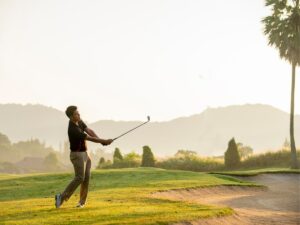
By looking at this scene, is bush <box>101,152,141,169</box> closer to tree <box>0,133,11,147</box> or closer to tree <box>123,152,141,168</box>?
tree <box>123,152,141,168</box>

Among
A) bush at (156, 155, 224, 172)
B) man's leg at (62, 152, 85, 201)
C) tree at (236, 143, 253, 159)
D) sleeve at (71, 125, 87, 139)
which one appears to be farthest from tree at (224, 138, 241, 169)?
sleeve at (71, 125, 87, 139)

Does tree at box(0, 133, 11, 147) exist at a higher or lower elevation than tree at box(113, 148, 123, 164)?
higher

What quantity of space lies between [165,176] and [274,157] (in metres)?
23.8

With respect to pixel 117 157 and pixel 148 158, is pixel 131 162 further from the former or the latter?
pixel 148 158

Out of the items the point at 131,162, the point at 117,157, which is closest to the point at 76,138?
the point at 131,162

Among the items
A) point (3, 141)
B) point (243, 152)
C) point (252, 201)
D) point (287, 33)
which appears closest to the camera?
point (252, 201)

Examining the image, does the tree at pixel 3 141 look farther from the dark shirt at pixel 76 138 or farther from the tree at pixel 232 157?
the dark shirt at pixel 76 138

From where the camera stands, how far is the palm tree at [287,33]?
43.3m

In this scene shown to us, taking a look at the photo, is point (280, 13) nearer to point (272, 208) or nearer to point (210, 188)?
point (210, 188)

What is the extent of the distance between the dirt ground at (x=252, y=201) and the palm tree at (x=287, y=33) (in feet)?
50.5

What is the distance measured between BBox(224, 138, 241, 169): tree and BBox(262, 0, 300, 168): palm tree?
21.4 ft

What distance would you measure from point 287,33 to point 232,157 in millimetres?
14003

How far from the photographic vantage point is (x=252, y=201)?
62.8ft

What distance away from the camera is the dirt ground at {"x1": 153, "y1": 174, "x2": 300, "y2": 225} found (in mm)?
13371
